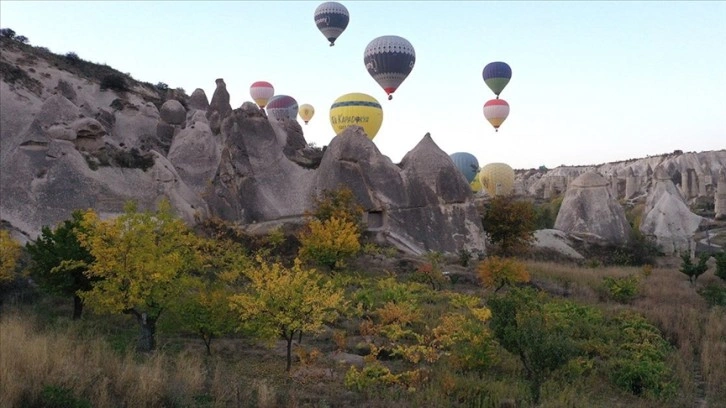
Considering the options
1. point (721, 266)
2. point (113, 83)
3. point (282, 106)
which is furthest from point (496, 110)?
point (721, 266)

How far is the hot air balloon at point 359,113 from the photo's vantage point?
44875 millimetres

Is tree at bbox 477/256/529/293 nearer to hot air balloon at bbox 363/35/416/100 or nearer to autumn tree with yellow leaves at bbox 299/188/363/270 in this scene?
autumn tree with yellow leaves at bbox 299/188/363/270

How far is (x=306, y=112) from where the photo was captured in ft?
231

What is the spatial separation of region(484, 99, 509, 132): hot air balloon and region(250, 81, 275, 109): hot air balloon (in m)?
23.2

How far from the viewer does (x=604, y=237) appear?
31.6m

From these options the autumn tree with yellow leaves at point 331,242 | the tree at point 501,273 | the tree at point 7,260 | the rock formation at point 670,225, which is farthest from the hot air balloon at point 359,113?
the tree at point 7,260

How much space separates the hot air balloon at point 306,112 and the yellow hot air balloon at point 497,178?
23.8 m

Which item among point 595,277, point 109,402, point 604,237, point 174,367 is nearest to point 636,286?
point 595,277

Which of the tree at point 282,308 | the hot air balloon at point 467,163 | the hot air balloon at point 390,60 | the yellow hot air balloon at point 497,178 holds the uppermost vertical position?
the hot air balloon at point 390,60

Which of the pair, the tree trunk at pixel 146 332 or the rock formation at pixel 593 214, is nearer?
the tree trunk at pixel 146 332

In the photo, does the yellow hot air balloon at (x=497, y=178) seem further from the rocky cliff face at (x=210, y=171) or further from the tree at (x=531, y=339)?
the tree at (x=531, y=339)

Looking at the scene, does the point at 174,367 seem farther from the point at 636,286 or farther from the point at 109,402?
the point at 636,286

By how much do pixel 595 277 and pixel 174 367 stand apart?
16932 millimetres

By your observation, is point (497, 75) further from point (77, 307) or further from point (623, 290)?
point (77, 307)
